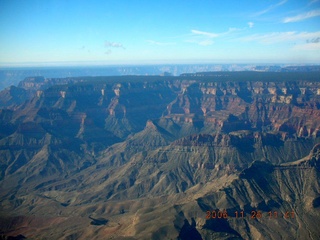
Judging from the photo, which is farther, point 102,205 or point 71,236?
point 102,205

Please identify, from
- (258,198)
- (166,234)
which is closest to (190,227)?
(166,234)

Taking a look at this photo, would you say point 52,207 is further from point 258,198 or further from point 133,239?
point 258,198

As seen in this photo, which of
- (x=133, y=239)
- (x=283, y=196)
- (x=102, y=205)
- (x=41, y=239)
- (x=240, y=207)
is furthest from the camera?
(x=102, y=205)

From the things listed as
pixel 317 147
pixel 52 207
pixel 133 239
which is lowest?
pixel 52 207

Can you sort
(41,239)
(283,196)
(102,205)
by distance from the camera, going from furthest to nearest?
(102,205) < (283,196) < (41,239)

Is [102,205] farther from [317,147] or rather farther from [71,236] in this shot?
[317,147]

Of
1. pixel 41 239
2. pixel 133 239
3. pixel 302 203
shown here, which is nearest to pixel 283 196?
pixel 302 203

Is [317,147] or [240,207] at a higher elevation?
[317,147]
